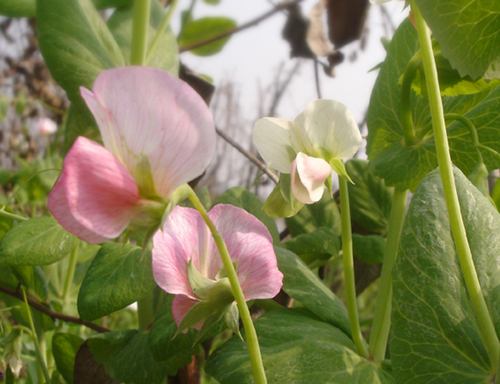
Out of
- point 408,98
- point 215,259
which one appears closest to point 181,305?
point 215,259

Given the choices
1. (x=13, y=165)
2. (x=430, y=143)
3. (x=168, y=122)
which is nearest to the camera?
(x=168, y=122)

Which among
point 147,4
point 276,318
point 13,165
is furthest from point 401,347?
point 13,165

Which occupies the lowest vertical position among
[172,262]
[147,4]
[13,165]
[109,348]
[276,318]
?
[13,165]

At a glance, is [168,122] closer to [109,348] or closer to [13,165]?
[109,348]

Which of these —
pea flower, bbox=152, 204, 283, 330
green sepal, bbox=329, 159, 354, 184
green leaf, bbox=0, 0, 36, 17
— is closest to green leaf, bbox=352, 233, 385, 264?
green sepal, bbox=329, 159, 354, 184

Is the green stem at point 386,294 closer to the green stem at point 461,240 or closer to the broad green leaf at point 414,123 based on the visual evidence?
the broad green leaf at point 414,123

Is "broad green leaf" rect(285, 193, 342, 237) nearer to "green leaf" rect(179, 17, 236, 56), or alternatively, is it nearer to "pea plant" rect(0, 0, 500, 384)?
"pea plant" rect(0, 0, 500, 384)
